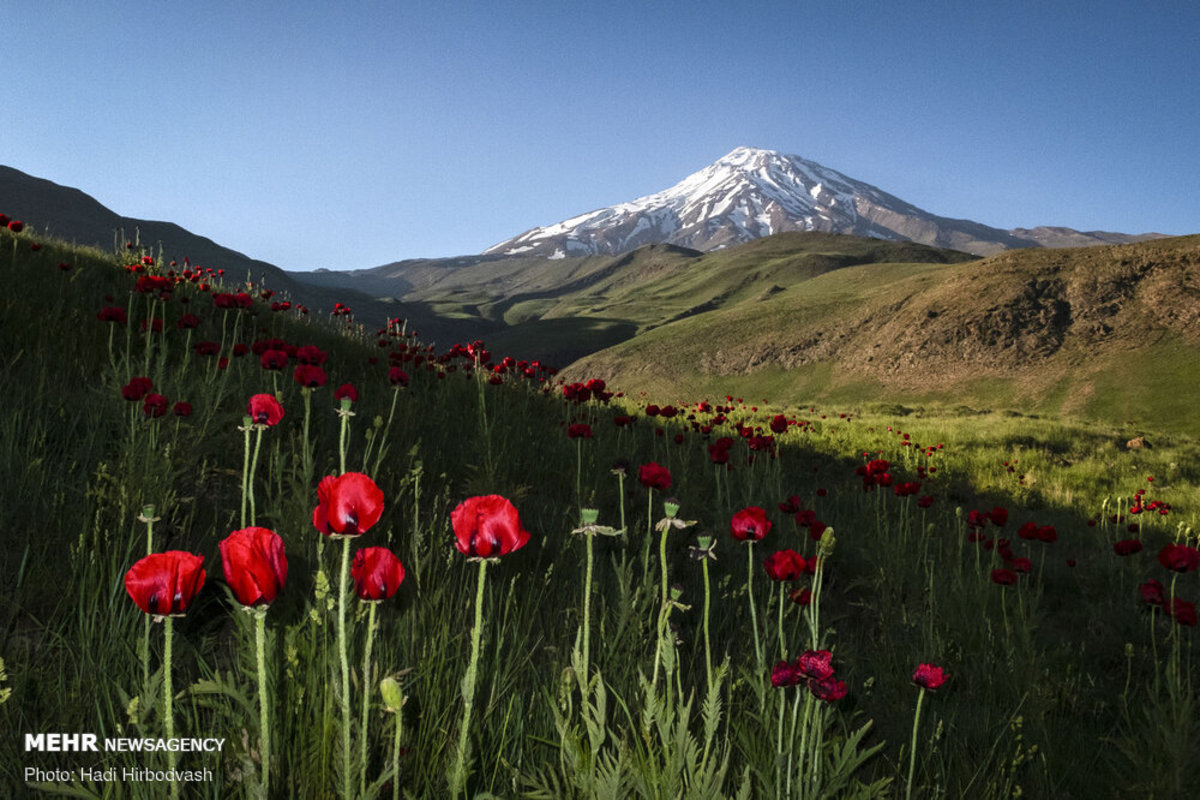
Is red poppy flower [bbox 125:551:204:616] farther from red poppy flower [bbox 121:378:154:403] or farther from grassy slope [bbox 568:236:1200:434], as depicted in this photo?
grassy slope [bbox 568:236:1200:434]

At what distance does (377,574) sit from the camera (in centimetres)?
108

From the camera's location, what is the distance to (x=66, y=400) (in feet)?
11.8

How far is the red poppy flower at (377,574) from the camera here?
1.06 metres

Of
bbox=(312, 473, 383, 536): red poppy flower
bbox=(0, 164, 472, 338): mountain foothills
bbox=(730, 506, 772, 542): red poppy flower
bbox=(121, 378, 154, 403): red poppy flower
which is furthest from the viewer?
bbox=(0, 164, 472, 338): mountain foothills

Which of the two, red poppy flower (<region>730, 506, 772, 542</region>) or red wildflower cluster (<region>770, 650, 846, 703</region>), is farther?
red poppy flower (<region>730, 506, 772, 542</region>)

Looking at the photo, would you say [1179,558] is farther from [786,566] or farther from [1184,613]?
[786,566]

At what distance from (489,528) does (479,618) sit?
0.17 m

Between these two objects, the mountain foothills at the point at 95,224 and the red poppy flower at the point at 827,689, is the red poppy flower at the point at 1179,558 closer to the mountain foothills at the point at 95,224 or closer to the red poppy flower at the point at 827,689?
the red poppy flower at the point at 827,689

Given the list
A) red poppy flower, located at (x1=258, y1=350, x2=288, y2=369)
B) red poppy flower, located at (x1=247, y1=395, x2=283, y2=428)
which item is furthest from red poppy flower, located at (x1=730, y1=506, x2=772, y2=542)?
red poppy flower, located at (x1=258, y1=350, x2=288, y2=369)

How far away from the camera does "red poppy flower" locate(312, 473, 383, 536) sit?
3.24ft

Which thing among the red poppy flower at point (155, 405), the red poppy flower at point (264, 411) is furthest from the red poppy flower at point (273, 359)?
the red poppy flower at point (264, 411)

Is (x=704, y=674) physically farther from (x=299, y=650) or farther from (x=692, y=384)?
(x=692, y=384)

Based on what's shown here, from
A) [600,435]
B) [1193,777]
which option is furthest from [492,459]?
[1193,777]

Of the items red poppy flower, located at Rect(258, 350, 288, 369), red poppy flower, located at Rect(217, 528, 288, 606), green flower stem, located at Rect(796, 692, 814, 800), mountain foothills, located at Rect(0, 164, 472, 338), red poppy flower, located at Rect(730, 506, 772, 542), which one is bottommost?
green flower stem, located at Rect(796, 692, 814, 800)
